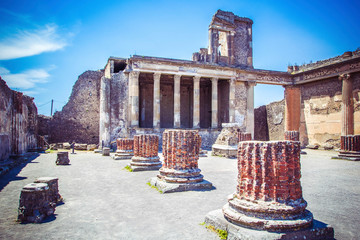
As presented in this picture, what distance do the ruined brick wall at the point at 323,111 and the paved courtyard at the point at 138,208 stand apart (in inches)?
491

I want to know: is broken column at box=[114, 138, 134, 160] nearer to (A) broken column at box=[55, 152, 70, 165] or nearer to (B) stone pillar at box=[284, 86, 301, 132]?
(A) broken column at box=[55, 152, 70, 165]

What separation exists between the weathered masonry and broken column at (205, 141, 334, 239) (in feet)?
46.7

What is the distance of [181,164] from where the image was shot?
574 cm

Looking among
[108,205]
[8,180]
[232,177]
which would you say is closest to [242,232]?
[108,205]

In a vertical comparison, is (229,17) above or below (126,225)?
above

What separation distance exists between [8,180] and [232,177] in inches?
238

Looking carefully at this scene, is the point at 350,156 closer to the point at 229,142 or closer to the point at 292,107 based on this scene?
the point at 229,142

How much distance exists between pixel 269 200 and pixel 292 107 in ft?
Answer: 65.2

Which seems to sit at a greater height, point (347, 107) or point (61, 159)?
point (347, 107)

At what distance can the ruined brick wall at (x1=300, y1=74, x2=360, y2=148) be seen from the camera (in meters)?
17.1

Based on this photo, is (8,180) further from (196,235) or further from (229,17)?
(229,17)

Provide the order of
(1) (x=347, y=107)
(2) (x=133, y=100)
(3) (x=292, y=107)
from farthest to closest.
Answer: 1. (3) (x=292, y=107)
2. (2) (x=133, y=100)
3. (1) (x=347, y=107)

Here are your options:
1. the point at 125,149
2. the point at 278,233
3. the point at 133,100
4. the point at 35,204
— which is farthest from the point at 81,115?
the point at 278,233

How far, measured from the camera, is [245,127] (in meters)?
20.9
